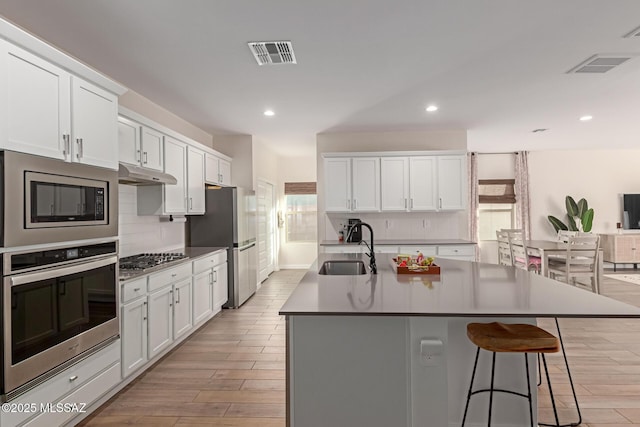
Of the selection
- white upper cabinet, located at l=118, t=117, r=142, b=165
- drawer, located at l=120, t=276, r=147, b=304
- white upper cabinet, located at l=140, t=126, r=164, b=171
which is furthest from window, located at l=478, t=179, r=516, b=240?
drawer, located at l=120, t=276, r=147, b=304

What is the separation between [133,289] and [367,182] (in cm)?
380

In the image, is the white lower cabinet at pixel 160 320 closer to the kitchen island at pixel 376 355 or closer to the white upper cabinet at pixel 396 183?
the kitchen island at pixel 376 355

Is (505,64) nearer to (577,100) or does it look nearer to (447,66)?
(447,66)

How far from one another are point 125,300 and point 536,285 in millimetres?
2775

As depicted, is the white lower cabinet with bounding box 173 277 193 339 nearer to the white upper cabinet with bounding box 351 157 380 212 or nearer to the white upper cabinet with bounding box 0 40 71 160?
the white upper cabinet with bounding box 0 40 71 160

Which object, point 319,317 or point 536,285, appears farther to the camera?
point 536,285

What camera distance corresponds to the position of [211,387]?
2934mm

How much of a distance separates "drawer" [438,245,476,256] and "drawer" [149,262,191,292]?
3.45 m

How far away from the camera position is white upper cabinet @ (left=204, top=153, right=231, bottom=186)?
530cm

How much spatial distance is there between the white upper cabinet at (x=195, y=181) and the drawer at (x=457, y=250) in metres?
3.37

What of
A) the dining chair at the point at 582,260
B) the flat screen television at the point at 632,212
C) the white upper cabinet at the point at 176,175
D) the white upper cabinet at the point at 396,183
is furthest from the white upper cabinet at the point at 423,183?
the flat screen television at the point at 632,212

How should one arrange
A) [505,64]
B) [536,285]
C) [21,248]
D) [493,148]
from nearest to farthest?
[21,248] → [536,285] → [505,64] → [493,148]

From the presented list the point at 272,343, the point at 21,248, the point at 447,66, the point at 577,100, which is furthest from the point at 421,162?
the point at 21,248

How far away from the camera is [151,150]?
3764 millimetres
